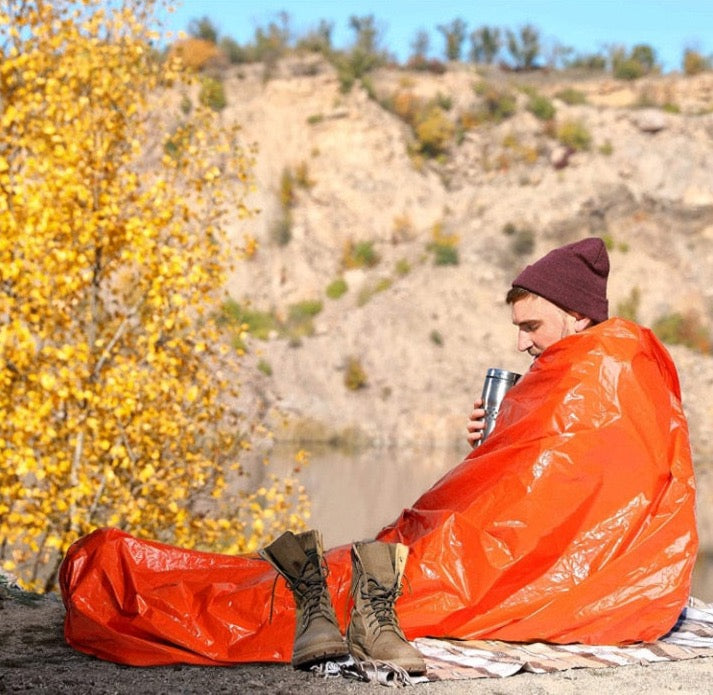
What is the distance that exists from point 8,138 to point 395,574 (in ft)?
14.7

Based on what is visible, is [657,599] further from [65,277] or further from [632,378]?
[65,277]

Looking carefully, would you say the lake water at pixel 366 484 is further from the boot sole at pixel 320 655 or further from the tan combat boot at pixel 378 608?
the boot sole at pixel 320 655

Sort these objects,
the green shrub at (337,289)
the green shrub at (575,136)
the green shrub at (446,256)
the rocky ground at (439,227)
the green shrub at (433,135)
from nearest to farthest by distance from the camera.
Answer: the rocky ground at (439,227), the green shrub at (446,256), the green shrub at (337,289), the green shrub at (575,136), the green shrub at (433,135)

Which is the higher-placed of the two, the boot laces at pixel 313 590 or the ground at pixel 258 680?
the boot laces at pixel 313 590

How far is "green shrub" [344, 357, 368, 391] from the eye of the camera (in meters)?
26.5

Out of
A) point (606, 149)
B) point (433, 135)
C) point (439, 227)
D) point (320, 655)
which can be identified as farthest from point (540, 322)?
point (433, 135)

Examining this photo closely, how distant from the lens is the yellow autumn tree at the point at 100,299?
5.91 meters

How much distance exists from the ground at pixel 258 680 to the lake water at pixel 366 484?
7.08m

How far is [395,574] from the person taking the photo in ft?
10.3

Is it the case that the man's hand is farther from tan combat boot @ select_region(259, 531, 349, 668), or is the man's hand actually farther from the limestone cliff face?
the limestone cliff face

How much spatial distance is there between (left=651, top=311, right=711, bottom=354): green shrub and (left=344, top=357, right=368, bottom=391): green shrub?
6.79 meters

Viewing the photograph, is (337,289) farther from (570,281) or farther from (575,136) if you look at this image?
(570,281)

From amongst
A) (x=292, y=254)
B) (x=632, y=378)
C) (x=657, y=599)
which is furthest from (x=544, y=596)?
(x=292, y=254)

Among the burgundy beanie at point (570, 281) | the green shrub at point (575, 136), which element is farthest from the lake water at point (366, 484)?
the green shrub at point (575, 136)
